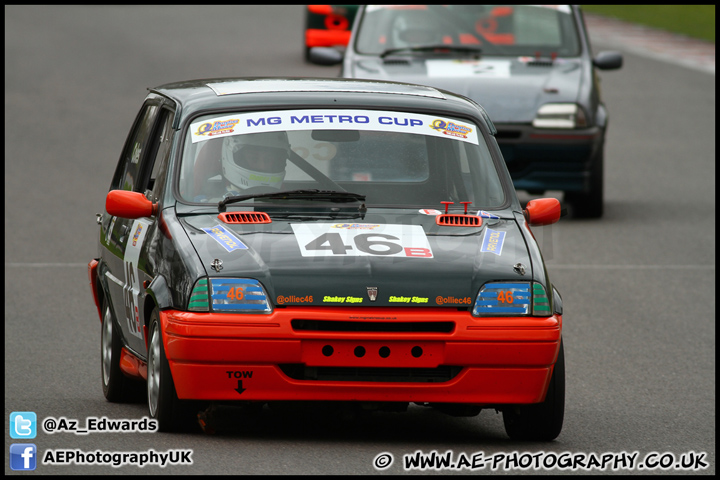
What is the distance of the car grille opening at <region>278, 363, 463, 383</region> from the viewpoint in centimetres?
604

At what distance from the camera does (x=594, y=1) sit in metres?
41.0

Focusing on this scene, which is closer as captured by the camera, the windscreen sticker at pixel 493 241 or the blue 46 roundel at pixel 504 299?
the blue 46 roundel at pixel 504 299

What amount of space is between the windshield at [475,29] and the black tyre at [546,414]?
27.7 ft

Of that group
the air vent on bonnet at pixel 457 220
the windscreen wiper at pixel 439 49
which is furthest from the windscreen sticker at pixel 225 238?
the windscreen wiper at pixel 439 49

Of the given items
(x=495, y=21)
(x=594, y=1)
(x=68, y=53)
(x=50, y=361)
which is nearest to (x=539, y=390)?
(x=50, y=361)

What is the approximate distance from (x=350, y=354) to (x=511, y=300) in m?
0.70

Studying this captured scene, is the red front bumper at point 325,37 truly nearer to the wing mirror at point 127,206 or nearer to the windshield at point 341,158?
the windshield at point 341,158

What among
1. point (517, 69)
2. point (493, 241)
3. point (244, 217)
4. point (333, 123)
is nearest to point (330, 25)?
point (517, 69)

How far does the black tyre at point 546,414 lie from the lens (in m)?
6.34

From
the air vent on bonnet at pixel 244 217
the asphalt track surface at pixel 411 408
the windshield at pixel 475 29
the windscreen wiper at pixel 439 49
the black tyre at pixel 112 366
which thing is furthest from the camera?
the windshield at pixel 475 29

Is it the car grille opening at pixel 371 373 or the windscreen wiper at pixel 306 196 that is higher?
the windscreen wiper at pixel 306 196

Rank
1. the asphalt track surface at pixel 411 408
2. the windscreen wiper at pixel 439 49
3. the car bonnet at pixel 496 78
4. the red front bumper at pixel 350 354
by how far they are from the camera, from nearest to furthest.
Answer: the red front bumper at pixel 350 354 < the asphalt track surface at pixel 411 408 < the car bonnet at pixel 496 78 < the windscreen wiper at pixel 439 49

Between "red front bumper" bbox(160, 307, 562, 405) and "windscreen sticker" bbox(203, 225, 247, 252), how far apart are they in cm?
34

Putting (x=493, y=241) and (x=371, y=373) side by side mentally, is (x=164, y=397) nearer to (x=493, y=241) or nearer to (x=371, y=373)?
(x=371, y=373)
